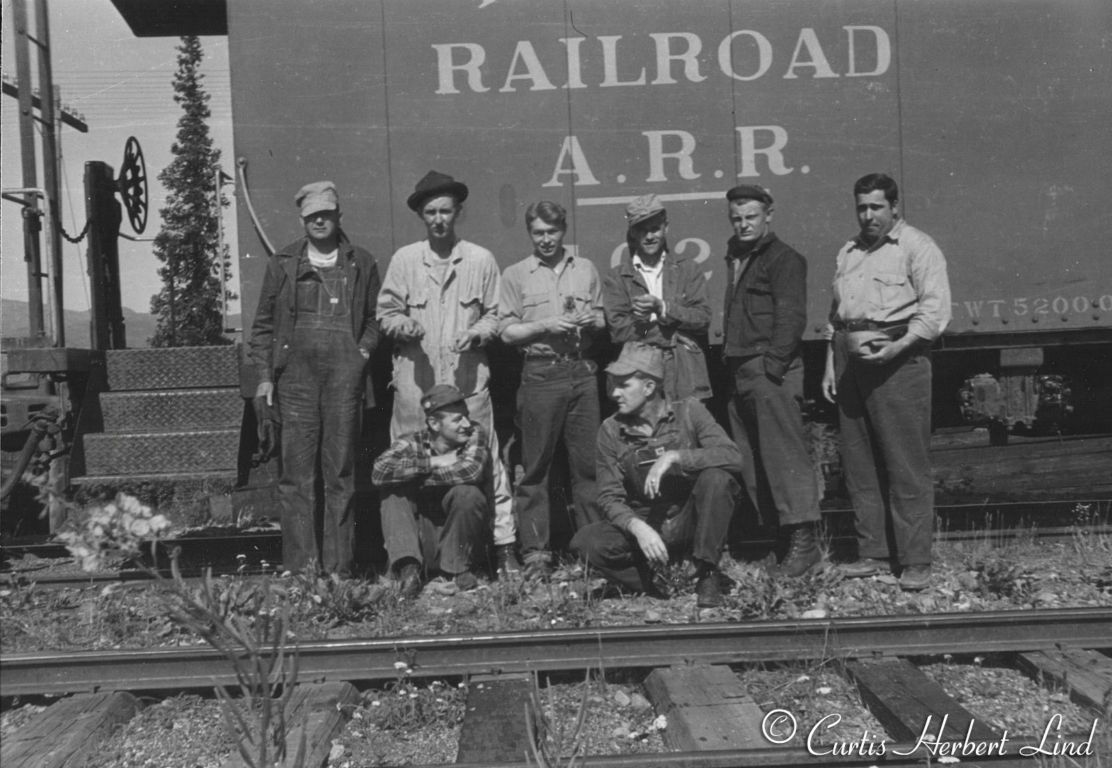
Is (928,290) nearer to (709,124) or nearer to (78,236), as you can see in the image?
(709,124)

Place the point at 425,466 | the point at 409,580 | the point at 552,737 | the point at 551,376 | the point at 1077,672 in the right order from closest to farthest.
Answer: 1. the point at 552,737
2. the point at 1077,672
3. the point at 409,580
4. the point at 425,466
5. the point at 551,376

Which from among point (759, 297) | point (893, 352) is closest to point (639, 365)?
point (759, 297)

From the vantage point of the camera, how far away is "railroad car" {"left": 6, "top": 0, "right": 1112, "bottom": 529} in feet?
19.8

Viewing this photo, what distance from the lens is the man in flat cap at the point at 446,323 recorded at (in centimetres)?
548

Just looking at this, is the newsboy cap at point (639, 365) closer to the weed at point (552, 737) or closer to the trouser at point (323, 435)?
the trouser at point (323, 435)

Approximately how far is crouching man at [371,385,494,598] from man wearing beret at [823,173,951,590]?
6.43 feet

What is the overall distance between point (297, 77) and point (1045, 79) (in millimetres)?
4544

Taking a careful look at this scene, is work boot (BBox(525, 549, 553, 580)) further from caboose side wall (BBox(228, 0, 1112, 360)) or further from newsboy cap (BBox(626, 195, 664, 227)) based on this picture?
newsboy cap (BBox(626, 195, 664, 227))

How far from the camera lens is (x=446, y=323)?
5527 millimetres

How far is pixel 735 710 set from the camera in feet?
11.4

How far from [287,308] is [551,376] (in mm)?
1485

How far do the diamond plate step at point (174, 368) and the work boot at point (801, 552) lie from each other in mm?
3262

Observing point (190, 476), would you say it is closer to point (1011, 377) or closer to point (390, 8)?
point (390, 8)

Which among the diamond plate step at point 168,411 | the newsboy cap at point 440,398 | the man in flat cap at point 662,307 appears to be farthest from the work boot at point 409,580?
the man in flat cap at point 662,307
